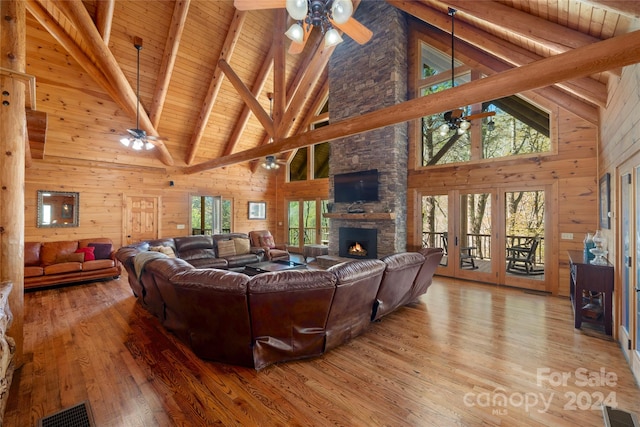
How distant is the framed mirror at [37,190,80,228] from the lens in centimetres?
643

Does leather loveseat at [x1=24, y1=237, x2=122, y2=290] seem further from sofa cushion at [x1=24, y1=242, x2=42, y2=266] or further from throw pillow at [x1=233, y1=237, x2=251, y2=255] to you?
throw pillow at [x1=233, y1=237, x2=251, y2=255]

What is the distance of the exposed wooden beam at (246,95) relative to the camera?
634 cm

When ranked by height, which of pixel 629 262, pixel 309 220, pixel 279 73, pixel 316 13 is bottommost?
pixel 629 262

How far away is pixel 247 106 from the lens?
325 inches

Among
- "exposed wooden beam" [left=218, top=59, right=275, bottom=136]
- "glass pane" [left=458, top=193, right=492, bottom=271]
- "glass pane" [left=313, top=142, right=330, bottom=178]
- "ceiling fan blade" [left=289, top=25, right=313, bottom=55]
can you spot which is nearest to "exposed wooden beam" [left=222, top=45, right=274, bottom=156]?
"exposed wooden beam" [left=218, top=59, right=275, bottom=136]

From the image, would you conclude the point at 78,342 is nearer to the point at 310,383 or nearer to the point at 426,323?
the point at 310,383

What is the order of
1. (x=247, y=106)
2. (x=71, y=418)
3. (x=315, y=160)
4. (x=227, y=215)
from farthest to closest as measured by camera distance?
(x=315, y=160), (x=227, y=215), (x=247, y=106), (x=71, y=418)

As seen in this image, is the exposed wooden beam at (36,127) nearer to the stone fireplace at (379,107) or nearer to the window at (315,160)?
the stone fireplace at (379,107)

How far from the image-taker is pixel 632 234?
8.52 ft

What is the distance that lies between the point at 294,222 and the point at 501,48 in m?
8.15

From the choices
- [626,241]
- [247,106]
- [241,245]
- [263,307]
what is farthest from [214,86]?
[626,241]

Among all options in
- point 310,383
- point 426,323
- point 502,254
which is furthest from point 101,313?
point 502,254

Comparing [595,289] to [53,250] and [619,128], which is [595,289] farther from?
[53,250]

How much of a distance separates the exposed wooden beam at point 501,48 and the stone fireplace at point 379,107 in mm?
1249
